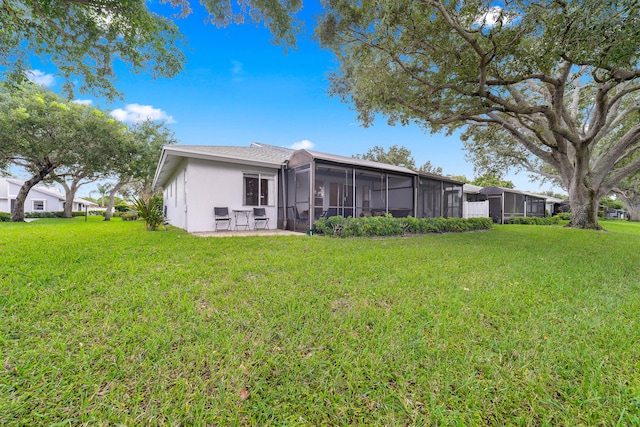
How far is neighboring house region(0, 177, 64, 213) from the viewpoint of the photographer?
28281mm

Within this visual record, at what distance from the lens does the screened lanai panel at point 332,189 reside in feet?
31.8

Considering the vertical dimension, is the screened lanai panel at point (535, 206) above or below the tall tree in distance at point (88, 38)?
below

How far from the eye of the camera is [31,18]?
18.2 feet

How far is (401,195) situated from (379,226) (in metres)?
4.18

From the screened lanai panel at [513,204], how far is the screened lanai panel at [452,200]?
932 cm

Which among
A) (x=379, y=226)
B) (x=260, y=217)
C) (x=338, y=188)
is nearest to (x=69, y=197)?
(x=260, y=217)

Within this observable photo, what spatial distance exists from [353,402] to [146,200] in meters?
10.4

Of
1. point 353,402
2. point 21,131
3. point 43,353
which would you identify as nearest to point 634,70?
point 353,402

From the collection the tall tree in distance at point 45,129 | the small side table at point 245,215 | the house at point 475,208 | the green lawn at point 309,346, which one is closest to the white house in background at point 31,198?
the tall tree in distance at point 45,129

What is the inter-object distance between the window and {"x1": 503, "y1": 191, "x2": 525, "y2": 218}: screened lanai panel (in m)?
19.6

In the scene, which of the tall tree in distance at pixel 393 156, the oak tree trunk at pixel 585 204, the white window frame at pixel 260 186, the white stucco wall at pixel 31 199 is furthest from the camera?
the tall tree in distance at pixel 393 156

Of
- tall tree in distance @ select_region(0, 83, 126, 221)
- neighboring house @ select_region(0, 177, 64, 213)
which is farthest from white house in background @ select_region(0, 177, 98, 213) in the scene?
tall tree in distance @ select_region(0, 83, 126, 221)

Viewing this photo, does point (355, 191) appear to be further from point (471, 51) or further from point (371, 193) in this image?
point (471, 51)

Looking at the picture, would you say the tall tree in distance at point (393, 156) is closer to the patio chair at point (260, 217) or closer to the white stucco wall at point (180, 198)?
the patio chair at point (260, 217)
